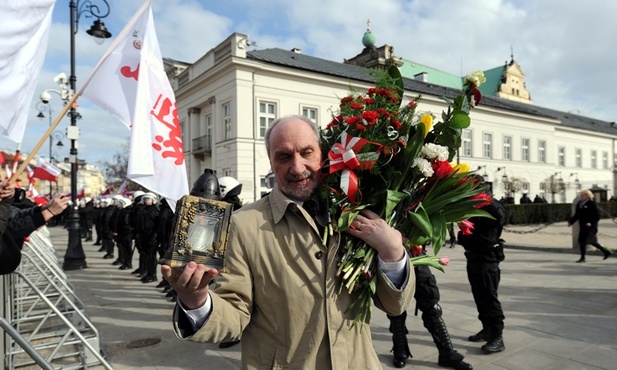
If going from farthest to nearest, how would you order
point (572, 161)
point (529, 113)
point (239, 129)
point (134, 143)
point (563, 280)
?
point (572, 161)
point (529, 113)
point (239, 129)
point (563, 280)
point (134, 143)

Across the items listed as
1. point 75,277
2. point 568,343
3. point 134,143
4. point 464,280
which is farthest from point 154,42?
point 75,277

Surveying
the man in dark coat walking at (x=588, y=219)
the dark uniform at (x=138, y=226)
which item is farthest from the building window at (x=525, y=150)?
the dark uniform at (x=138, y=226)

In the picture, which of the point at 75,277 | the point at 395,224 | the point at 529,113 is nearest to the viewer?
the point at 395,224

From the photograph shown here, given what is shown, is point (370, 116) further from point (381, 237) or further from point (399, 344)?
point (399, 344)

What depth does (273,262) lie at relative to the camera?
5.76 ft

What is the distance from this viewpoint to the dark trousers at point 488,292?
455cm

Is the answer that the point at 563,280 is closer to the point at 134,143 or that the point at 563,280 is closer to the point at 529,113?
the point at 134,143

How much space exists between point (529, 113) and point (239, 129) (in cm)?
2902

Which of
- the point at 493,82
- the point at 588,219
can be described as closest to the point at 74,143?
the point at 588,219

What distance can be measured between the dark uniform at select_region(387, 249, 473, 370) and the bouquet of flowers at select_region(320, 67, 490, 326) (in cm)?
242

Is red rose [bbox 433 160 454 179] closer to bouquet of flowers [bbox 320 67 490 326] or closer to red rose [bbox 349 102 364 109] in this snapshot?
bouquet of flowers [bbox 320 67 490 326]

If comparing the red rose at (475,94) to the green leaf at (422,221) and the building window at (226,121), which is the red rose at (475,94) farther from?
the building window at (226,121)

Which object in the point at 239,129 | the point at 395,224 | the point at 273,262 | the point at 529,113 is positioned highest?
the point at 529,113

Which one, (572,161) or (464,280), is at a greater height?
(572,161)
